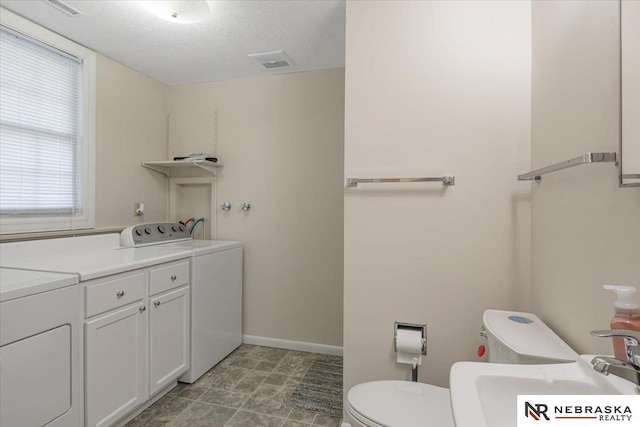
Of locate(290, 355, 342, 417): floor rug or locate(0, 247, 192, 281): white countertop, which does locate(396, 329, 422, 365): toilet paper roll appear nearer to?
locate(290, 355, 342, 417): floor rug

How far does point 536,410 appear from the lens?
2.24ft

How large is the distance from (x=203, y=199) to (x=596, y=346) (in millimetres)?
2897

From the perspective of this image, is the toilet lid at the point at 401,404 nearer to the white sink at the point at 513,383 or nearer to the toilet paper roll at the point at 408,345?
the toilet paper roll at the point at 408,345

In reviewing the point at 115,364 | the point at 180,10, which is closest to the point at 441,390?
the point at 115,364

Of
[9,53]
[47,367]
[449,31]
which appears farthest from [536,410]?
[9,53]

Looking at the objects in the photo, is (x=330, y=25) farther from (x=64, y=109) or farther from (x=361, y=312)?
(x=64, y=109)

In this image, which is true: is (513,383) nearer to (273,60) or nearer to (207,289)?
(207,289)

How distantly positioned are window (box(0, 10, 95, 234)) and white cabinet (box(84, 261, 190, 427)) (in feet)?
2.99

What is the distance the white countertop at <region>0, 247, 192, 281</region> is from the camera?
4.95 ft

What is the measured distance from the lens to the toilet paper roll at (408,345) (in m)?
1.48

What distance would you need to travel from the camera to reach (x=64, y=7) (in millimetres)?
1857

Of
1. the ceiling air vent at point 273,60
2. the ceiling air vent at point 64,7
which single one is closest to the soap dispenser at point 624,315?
the ceiling air vent at point 273,60

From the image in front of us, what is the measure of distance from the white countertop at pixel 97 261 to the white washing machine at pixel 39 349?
3.7 inches

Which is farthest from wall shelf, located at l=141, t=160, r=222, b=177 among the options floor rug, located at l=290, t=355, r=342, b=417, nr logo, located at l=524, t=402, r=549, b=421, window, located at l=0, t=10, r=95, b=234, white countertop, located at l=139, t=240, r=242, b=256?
nr logo, located at l=524, t=402, r=549, b=421
